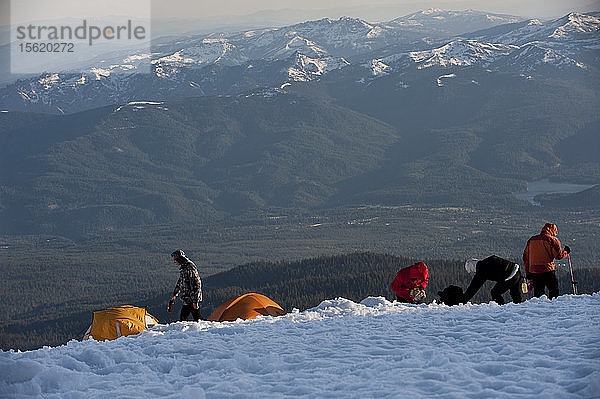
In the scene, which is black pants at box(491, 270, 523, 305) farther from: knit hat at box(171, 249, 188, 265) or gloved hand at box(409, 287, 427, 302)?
knit hat at box(171, 249, 188, 265)

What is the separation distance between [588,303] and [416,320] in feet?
12.5

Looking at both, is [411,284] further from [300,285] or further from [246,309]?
[300,285]

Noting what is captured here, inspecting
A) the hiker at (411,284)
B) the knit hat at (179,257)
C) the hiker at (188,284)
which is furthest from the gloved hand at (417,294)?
the knit hat at (179,257)

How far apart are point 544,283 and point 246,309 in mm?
8395

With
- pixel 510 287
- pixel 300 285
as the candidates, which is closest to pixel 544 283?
pixel 510 287

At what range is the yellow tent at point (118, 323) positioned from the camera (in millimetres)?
18156

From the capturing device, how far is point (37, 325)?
136m

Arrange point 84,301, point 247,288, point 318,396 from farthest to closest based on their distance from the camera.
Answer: point 84,301 < point 247,288 < point 318,396

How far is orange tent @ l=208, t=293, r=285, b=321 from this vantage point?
72.4 feet

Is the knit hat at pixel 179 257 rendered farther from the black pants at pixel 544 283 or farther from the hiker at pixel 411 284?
the black pants at pixel 544 283

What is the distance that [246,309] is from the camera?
22297mm

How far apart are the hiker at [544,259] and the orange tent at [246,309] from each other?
7.06 meters

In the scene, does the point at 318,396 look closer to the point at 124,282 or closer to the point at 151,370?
the point at 151,370

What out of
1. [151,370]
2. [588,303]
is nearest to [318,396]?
[151,370]
